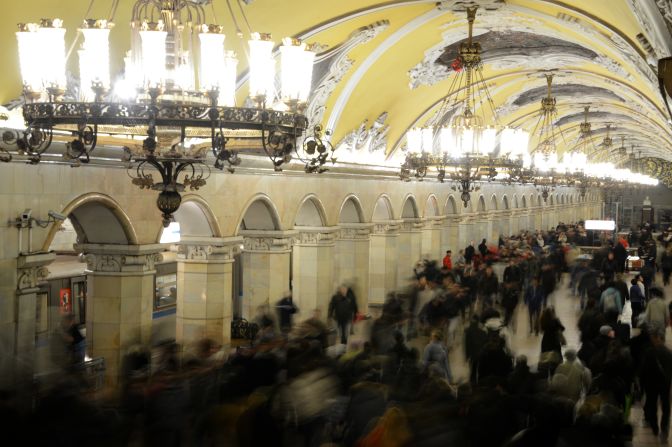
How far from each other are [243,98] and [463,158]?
3.38 meters

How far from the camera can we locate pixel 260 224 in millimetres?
14977

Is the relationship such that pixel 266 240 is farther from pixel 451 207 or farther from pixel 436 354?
pixel 451 207

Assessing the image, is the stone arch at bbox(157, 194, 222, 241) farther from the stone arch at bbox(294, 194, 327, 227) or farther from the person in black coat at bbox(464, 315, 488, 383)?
the person in black coat at bbox(464, 315, 488, 383)

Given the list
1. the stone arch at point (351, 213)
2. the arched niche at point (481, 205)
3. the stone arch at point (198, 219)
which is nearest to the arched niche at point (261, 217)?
the stone arch at point (198, 219)

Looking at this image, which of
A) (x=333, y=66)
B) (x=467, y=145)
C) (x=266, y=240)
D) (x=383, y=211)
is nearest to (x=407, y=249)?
(x=383, y=211)

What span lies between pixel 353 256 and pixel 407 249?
15.2 ft

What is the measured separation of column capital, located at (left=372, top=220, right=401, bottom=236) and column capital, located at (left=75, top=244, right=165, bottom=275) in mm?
10254

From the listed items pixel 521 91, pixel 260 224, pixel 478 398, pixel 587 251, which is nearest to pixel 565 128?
pixel 587 251

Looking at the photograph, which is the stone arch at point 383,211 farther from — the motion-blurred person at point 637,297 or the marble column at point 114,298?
the marble column at point 114,298

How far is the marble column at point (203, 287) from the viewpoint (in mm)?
12742

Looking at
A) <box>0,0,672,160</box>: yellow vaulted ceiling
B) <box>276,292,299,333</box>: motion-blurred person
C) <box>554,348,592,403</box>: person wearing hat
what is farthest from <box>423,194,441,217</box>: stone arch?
<box>554,348,592,403</box>: person wearing hat

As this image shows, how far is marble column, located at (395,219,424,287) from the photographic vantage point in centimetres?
2309

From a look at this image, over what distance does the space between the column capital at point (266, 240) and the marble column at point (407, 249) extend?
8.16 meters

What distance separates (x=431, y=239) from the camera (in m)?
26.0
